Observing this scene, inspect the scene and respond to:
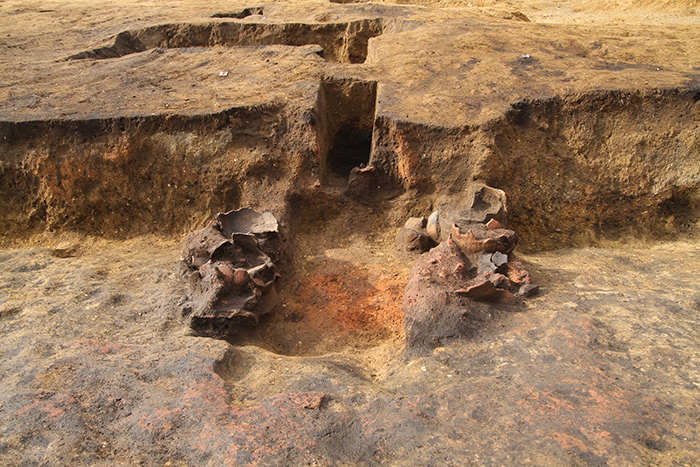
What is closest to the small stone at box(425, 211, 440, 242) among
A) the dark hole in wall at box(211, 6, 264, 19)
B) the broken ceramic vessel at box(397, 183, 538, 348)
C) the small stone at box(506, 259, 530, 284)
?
the broken ceramic vessel at box(397, 183, 538, 348)

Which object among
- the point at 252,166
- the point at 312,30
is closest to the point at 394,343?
the point at 252,166

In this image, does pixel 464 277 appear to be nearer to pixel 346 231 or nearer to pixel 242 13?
pixel 346 231

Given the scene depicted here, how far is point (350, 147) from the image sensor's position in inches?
160

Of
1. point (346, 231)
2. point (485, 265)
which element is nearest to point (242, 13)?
point (346, 231)

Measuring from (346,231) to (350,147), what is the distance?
96cm

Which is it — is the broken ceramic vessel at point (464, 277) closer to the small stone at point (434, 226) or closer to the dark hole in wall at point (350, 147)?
the small stone at point (434, 226)

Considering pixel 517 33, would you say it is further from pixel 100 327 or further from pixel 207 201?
pixel 100 327

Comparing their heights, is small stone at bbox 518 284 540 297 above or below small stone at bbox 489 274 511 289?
below

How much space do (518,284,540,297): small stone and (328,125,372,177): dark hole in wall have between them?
6.30 ft

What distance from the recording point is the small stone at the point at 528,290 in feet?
7.95

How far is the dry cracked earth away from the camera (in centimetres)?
167

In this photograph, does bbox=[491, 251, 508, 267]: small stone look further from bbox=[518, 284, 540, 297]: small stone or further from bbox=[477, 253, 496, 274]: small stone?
bbox=[518, 284, 540, 297]: small stone

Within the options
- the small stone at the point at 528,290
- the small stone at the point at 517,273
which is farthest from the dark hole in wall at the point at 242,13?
the small stone at the point at 528,290

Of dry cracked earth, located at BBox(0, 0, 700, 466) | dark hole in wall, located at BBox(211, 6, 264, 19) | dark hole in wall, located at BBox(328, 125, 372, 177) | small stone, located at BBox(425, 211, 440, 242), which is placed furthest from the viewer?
dark hole in wall, located at BBox(211, 6, 264, 19)
